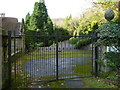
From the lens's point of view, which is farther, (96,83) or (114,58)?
(96,83)

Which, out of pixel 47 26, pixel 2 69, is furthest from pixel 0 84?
pixel 47 26

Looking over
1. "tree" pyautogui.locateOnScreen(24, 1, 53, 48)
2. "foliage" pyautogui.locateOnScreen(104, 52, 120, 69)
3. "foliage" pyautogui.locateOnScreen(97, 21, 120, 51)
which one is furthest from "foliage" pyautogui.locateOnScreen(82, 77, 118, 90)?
"tree" pyautogui.locateOnScreen(24, 1, 53, 48)

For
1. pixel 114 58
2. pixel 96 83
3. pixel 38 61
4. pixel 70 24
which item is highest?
pixel 70 24

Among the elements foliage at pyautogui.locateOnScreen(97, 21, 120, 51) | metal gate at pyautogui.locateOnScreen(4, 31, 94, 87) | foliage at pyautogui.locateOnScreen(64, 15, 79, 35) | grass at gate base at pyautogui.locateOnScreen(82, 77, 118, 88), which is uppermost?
foliage at pyautogui.locateOnScreen(64, 15, 79, 35)

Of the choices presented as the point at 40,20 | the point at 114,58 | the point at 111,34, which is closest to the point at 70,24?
the point at 40,20

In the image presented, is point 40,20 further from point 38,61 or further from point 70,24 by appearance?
point 38,61

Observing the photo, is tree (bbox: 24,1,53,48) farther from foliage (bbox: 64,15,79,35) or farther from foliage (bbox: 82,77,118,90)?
foliage (bbox: 82,77,118,90)

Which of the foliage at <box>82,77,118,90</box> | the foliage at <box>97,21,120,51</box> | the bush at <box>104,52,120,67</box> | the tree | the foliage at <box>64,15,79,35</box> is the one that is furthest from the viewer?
the foliage at <box>64,15,79,35</box>

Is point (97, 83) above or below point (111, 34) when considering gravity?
below

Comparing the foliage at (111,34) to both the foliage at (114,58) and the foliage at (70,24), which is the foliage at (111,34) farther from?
the foliage at (70,24)

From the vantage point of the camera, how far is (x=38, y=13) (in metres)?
16.6

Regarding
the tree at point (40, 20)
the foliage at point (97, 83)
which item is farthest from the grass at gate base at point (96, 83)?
the tree at point (40, 20)

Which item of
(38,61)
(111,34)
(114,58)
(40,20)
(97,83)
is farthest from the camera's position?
(40,20)

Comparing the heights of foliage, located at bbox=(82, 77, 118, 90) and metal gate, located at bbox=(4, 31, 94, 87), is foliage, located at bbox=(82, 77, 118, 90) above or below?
below
